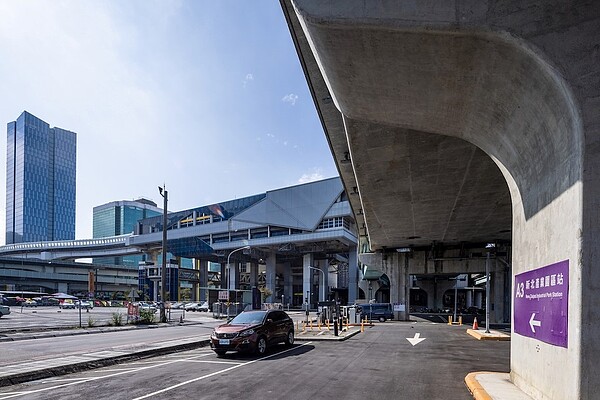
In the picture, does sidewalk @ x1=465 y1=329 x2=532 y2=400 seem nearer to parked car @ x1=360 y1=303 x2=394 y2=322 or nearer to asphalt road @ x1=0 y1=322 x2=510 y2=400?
asphalt road @ x1=0 y1=322 x2=510 y2=400

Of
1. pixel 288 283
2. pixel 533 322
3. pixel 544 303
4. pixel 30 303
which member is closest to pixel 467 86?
pixel 544 303

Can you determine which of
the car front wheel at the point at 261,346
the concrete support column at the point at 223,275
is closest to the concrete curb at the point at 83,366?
the car front wheel at the point at 261,346

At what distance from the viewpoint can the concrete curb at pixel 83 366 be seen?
10.8 meters

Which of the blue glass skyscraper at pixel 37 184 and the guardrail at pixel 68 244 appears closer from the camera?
the guardrail at pixel 68 244

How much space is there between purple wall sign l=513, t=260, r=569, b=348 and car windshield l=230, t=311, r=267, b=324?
895 centimetres

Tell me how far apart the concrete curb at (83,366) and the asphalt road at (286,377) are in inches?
17.1

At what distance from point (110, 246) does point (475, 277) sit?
9722cm

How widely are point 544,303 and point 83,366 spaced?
11.8 metres

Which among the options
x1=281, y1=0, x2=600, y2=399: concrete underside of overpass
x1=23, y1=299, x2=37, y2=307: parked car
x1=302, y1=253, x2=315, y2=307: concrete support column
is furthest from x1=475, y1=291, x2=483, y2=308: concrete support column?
x1=281, y1=0, x2=600, y2=399: concrete underside of overpass

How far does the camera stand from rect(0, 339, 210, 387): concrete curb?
10816 millimetres

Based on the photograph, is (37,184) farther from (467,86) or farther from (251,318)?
(467,86)

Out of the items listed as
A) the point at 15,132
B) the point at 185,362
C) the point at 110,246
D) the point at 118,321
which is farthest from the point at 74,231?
the point at 185,362

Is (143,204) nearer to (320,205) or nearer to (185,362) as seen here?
(320,205)

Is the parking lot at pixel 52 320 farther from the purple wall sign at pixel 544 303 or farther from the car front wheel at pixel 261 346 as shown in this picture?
the purple wall sign at pixel 544 303
